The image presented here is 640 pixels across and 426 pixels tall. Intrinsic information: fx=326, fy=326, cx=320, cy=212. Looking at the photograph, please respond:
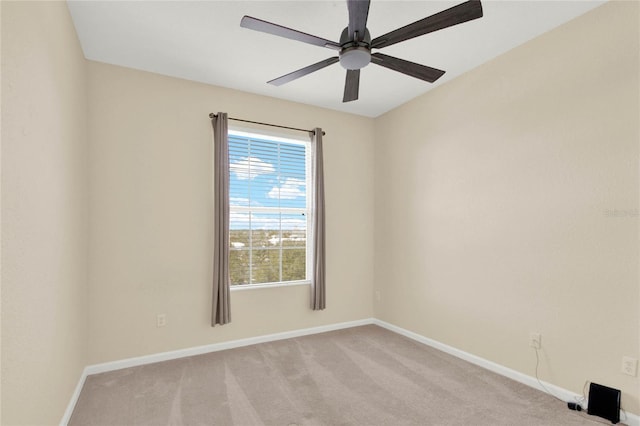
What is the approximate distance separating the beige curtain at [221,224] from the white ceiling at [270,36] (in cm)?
62

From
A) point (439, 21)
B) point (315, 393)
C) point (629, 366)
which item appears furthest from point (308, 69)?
point (629, 366)

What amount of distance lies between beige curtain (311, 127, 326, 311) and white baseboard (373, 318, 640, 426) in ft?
3.52

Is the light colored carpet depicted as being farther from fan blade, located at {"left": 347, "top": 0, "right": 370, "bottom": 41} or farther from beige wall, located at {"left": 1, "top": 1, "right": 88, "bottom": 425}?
fan blade, located at {"left": 347, "top": 0, "right": 370, "bottom": 41}

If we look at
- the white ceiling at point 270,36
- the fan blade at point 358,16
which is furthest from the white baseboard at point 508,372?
the fan blade at point 358,16

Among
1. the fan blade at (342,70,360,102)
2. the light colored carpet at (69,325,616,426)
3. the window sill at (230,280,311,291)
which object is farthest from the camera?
the window sill at (230,280,311,291)

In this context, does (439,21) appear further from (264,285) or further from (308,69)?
(264,285)

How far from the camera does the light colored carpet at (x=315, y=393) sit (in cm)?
219

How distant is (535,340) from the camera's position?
260 centimetres

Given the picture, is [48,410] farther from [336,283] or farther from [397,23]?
[397,23]

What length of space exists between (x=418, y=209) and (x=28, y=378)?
3.47 metres

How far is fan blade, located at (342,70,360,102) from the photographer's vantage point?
7.51 feet

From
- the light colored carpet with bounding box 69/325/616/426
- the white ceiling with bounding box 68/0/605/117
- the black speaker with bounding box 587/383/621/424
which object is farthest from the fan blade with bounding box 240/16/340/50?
the black speaker with bounding box 587/383/621/424

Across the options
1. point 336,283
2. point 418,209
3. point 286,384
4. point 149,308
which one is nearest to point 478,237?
point 418,209

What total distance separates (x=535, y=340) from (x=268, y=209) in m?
2.83
